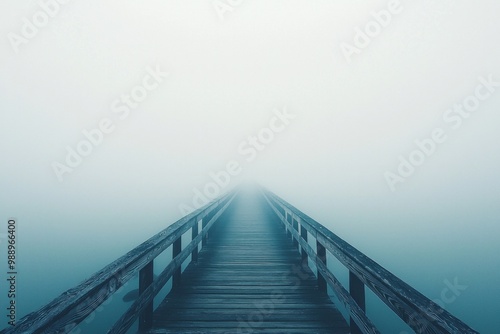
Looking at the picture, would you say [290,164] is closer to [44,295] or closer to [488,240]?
[488,240]

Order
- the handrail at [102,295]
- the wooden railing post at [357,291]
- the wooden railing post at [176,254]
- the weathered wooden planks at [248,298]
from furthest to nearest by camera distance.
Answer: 1. the wooden railing post at [176,254]
2. the weathered wooden planks at [248,298]
3. the wooden railing post at [357,291]
4. the handrail at [102,295]

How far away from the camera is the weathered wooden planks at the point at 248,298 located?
129 inches

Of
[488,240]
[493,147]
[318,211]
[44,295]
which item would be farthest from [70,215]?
[493,147]

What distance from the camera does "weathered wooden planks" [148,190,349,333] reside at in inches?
129

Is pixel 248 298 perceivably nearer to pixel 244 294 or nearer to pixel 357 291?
pixel 244 294

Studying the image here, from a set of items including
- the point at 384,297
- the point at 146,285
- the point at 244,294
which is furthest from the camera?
the point at 244,294

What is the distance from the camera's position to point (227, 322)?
11.1ft

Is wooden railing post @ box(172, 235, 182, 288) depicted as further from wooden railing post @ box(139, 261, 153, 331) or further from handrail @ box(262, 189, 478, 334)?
handrail @ box(262, 189, 478, 334)

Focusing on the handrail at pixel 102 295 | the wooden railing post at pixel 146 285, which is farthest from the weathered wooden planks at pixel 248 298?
the handrail at pixel 102 295

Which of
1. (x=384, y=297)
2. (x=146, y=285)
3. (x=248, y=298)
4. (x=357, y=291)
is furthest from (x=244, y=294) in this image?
(x=384, y=297)

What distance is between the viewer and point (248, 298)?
412 centimetres

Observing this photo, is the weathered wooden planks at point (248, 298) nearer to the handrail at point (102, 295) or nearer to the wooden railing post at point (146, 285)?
the wooden railing post at point (146, 285)

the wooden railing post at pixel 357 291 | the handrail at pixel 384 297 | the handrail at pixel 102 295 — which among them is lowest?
the wooden railing post at pixel 357 291

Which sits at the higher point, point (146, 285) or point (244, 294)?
point (146, 285)
